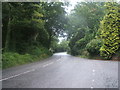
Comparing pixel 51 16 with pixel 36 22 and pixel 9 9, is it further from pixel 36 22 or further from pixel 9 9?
pixel 9 9

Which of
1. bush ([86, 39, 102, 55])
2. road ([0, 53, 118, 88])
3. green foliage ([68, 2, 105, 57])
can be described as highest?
green foliage ([68, 2, 105, 57])

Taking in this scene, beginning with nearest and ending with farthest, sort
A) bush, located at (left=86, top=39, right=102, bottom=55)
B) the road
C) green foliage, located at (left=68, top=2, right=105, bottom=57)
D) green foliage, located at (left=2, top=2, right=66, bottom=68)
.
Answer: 1. the road
2. green foliage, located at (left=2, top=2, right=66, bottom=68)
3. bush, located at (left=86, top=39, right=102, bottom=55)
4. green foliage, located at (left=68, top=2, right=105, bottom=57)

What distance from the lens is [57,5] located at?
132 feet

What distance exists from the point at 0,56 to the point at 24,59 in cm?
608

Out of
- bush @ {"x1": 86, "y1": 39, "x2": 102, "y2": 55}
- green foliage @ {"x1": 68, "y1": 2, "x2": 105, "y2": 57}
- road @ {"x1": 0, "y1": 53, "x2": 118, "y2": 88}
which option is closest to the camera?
road @ {"x1": 0, "y1": 53, "x2": 118, "y2": 88}

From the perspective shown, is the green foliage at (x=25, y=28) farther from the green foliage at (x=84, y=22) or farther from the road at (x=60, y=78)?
the road at (x=60, y=78)

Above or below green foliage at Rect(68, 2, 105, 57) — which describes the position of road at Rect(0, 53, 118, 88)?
below

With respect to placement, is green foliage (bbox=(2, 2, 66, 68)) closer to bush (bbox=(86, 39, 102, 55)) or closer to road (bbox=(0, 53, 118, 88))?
road (bbox=(0, 53, 118, 88))

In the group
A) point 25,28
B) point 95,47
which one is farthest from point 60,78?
point 95,47

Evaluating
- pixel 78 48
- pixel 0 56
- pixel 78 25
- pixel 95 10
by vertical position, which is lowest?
pixel 78 48

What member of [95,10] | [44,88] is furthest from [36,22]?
[44,88]

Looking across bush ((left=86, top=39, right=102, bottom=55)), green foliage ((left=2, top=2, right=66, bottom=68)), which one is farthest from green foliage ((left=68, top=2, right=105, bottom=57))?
bush ((left=86, top=39, right=102, bottom=55))

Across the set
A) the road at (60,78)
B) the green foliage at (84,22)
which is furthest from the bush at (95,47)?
the road at (60,78)

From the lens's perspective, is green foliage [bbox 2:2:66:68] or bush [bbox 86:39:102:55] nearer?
green foliage [bbox 2:2:66:68]
